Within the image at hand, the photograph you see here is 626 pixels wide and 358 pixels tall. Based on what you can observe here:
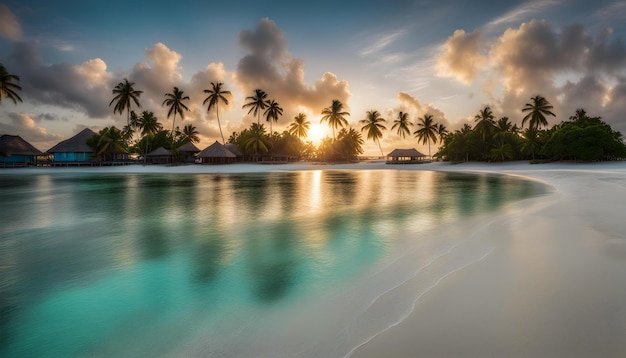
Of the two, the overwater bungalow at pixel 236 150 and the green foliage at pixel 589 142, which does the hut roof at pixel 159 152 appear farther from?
Result: the green foliage at pixel 589 142

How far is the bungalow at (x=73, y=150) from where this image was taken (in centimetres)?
5469

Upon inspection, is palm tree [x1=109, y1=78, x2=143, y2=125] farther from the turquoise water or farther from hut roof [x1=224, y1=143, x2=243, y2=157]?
the turquoise water

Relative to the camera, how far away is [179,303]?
16.2ft

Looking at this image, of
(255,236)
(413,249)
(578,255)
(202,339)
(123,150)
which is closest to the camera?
(202,339)

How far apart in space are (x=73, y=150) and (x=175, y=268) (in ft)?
202

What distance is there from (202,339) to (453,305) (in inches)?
126

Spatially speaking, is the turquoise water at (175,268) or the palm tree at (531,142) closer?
the turquoise water at (175,268)

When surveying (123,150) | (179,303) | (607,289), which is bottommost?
(179,303)

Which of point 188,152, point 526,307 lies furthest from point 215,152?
point 526,307

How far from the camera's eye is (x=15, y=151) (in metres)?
53.0

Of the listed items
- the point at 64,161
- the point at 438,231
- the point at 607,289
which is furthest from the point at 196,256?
the point at 64,161

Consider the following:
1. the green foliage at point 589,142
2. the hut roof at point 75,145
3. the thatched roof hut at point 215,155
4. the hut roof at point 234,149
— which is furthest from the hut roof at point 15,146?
the green foliage at point 589,142

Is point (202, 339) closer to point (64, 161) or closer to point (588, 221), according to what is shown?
point (588, 221)

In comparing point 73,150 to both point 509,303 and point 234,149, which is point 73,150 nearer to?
point 234,149
